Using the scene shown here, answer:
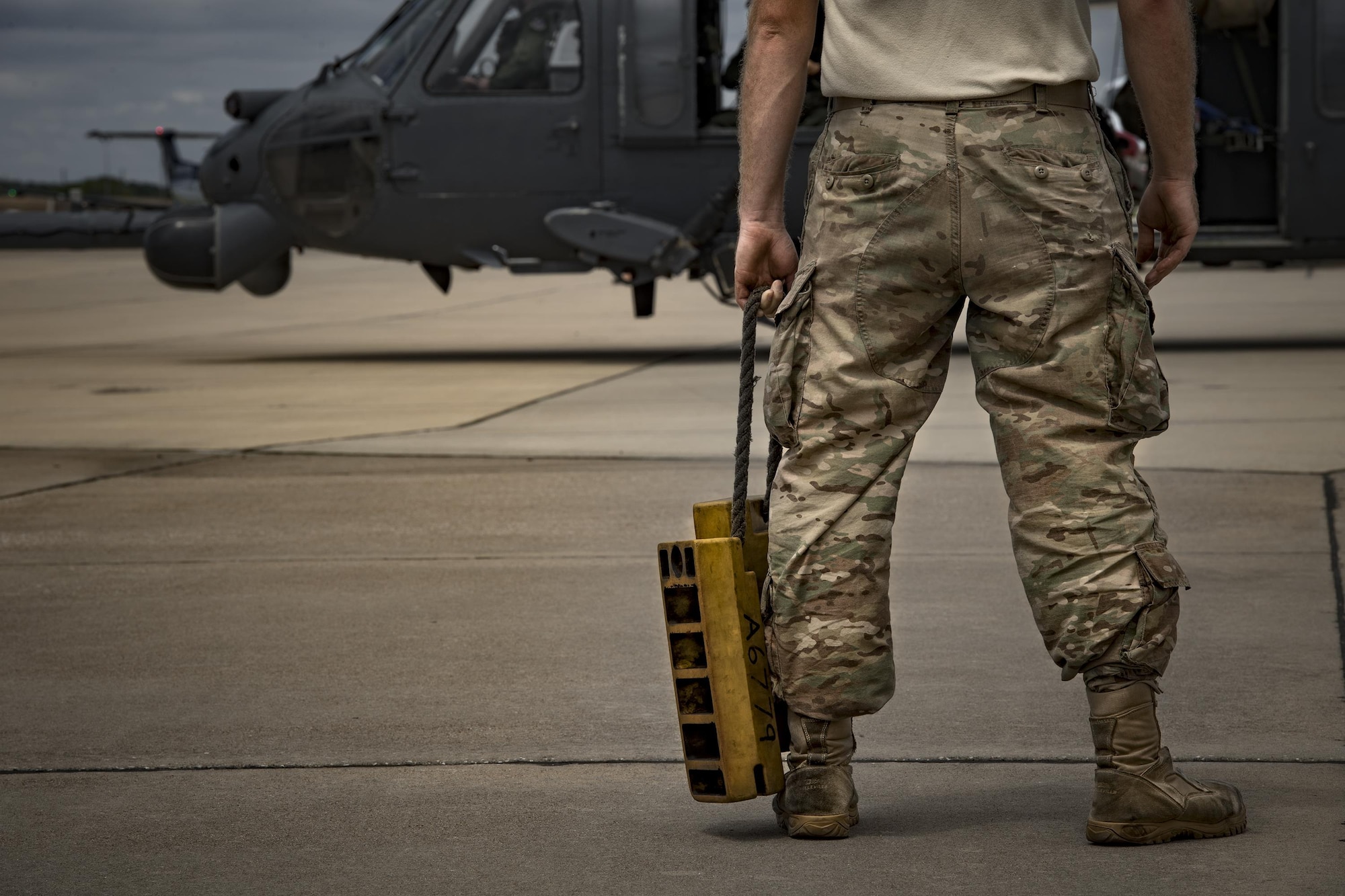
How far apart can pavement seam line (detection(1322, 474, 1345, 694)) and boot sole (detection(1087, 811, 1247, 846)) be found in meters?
1.17

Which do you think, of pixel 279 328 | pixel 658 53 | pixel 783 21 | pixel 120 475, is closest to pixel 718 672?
pixel 783 21

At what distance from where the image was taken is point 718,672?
2994 mm

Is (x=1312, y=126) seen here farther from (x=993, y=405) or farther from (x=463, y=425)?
(x=993, y=405)

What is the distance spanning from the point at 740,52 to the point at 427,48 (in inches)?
75.0

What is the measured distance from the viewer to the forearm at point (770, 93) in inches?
118

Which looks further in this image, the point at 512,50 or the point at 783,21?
the point at 512,50

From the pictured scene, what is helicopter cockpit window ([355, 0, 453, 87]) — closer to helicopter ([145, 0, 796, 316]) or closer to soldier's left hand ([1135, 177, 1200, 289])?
helicopter ([145, 0, 796, 316])

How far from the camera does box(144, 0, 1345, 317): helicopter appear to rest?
11.8m

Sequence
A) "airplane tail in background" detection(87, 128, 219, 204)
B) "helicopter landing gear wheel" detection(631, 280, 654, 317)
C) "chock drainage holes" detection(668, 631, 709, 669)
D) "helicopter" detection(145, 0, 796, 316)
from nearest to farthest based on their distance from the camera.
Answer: "chock drainage holes" detection(668, 631, 709, 669) → "helicopter" detection(145, 0, 796, 316) → "helicopter landing gear wheel" detection(631, 280, 654, 317) → "airplane tail in background" detection(87, 128, 219, 204)

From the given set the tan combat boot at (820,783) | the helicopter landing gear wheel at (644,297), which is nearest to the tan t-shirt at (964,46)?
the tan combat boot at (820,783)

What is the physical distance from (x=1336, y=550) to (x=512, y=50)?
7.57 meters

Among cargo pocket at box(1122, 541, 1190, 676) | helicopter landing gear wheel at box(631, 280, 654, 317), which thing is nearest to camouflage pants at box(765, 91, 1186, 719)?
cargo pocket at box(1122, 541, 1190, 676)

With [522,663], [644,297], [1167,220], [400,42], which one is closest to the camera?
[1167,220]

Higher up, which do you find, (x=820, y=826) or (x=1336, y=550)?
(x=820, y=826)
